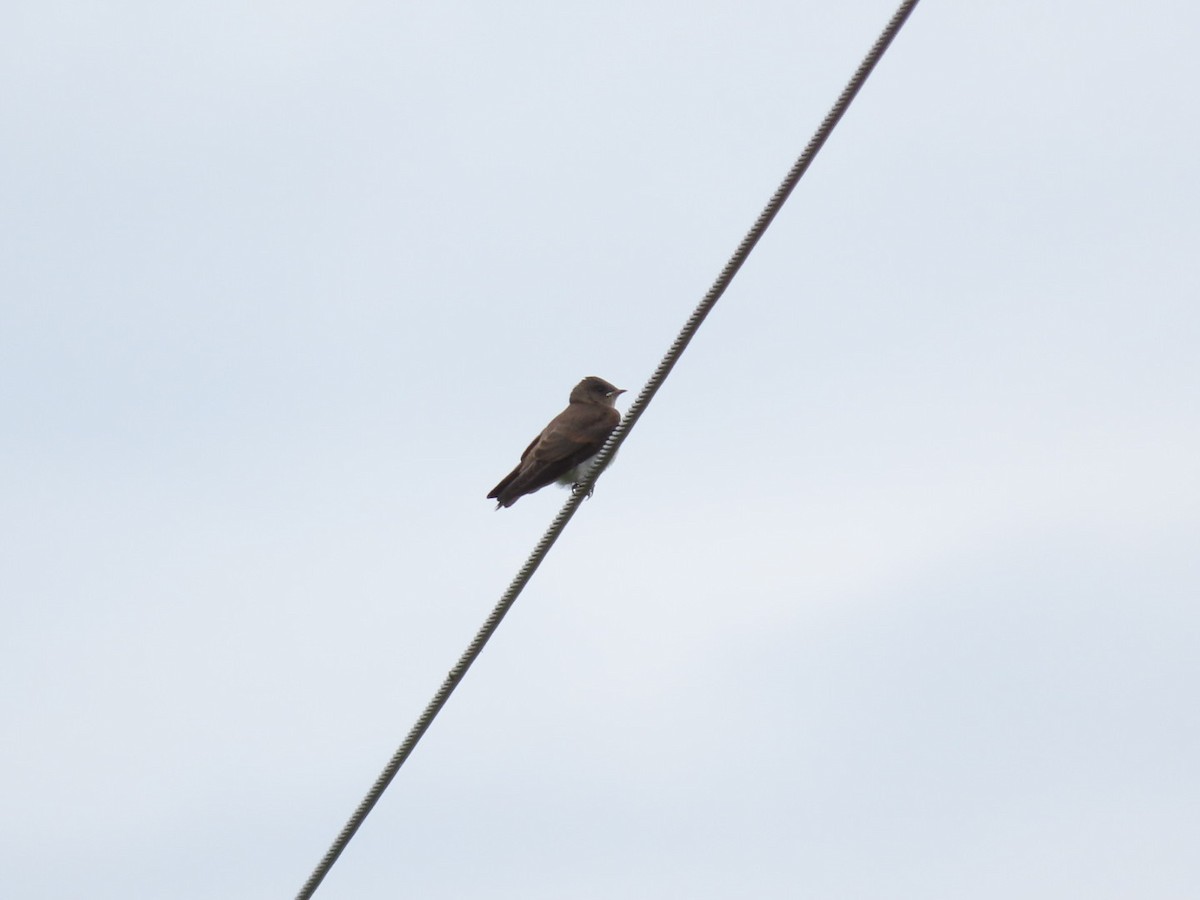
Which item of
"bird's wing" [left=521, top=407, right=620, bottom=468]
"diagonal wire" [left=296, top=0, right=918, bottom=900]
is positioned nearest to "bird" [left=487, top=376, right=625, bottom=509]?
"bird's wing" [left=521, top=407, right=620, bottom=468]

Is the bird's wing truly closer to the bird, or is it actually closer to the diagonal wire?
the bird

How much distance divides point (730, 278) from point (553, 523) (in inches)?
60.1

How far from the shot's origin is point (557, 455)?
12.3 metres

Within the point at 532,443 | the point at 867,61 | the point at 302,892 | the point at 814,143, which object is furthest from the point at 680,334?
the point at 532,443

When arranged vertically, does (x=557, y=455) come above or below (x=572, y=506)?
above

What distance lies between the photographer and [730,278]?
6859mm

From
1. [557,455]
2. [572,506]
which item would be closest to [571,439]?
[557,455]

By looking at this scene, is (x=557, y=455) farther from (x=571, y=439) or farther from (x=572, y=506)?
(x=572, y=506)

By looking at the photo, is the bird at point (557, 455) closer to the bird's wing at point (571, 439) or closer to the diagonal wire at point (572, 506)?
the bird's wing at point (571, 439)

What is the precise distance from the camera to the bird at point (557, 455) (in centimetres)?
1227

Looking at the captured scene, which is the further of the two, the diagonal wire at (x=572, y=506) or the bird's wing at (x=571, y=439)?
the bird's wing at (x=571, y=439)

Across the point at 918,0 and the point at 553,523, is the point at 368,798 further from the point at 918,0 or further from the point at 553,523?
the point at 918,0

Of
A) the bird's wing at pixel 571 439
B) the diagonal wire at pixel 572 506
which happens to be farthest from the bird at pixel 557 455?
the diagonal wire at pixel 572 506

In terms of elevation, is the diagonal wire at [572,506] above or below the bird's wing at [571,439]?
below
